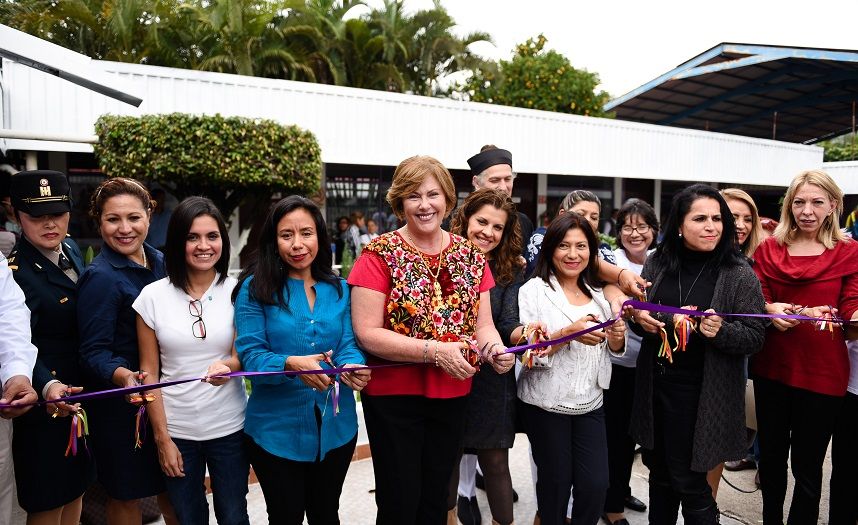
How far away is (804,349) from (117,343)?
11.0ft

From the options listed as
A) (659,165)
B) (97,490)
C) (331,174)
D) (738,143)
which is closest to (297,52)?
(331,174)

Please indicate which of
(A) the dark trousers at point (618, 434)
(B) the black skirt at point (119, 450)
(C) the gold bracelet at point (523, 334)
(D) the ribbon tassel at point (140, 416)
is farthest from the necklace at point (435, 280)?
(A) the dark trousers at point (618, 434)

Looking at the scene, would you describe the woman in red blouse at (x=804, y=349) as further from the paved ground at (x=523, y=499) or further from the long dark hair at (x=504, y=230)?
the long dark hair at (x=504, y=230)

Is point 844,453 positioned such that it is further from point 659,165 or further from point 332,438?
point 659,165

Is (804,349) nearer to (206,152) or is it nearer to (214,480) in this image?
(214,480)

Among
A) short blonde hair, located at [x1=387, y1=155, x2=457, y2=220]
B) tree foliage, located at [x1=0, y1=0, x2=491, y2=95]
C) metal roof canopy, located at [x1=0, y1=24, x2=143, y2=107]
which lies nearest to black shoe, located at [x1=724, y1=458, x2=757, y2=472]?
short blonde hair, located at [x1=387, y1=155, x2=457, y2=220]

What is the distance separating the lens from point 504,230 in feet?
10.3

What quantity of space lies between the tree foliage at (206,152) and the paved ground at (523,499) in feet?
18.5

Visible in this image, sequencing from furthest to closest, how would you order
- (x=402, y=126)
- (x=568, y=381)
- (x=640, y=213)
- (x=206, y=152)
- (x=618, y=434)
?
(x=402, y=126)
(x=206, y=152)
(x=640, y=213)
(x=618, y=434)
(x=568, y=381)

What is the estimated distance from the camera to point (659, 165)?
1645cm

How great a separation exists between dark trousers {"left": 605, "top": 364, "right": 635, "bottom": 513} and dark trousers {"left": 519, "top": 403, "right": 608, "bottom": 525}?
609mm

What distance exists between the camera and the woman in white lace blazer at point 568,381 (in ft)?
9.28

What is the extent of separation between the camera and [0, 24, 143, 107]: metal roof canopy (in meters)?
4.46

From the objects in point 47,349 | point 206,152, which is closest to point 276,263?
point 47,349
